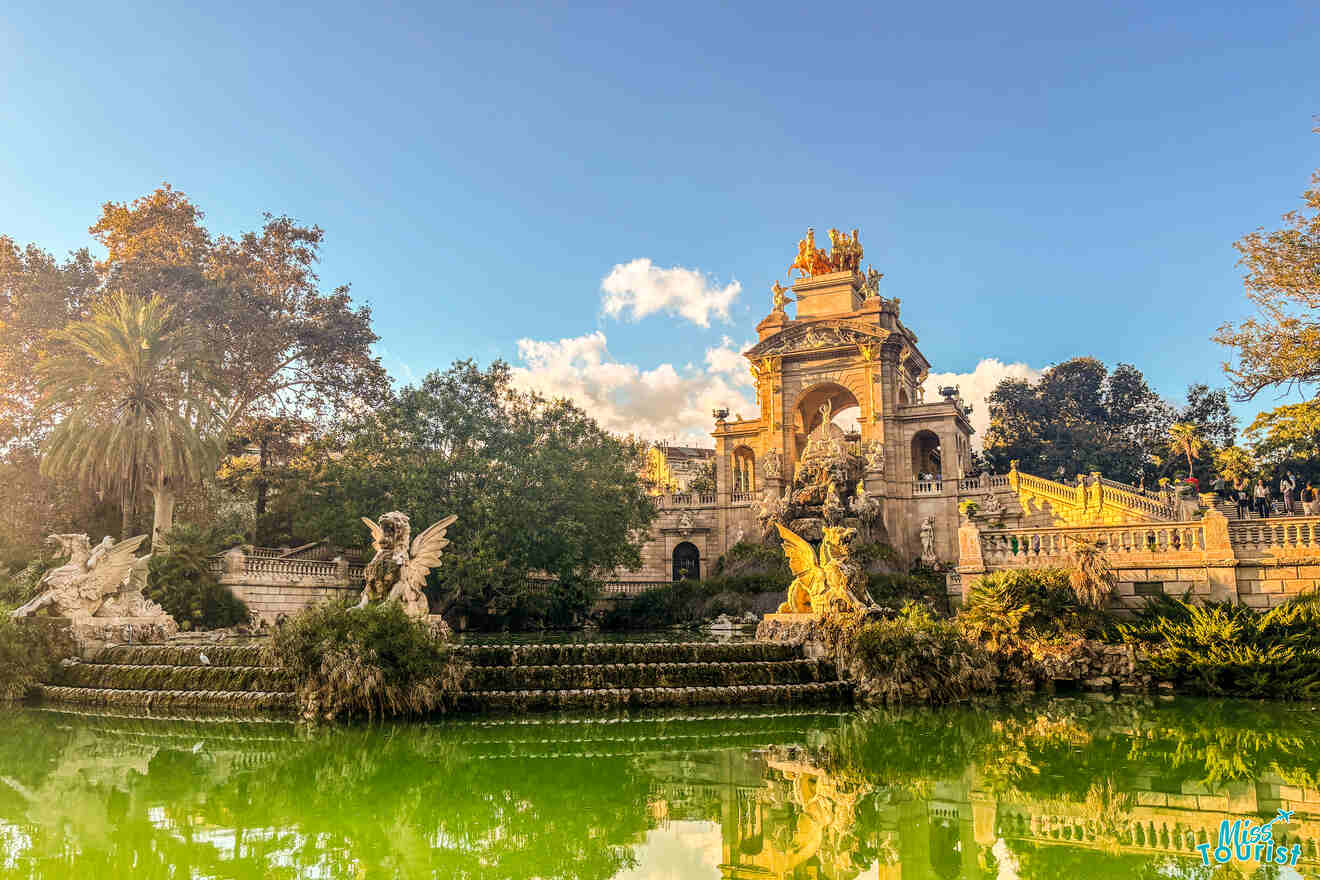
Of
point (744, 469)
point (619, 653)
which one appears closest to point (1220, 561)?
point (619, 653)

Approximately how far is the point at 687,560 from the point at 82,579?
27.5 m

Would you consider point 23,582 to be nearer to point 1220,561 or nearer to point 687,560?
point 687,560

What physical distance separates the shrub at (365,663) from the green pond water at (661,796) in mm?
684

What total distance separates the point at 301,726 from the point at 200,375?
1913 centimetres

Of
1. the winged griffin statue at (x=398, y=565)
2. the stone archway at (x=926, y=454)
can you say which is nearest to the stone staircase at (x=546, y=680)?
the winged griffin statue at (x=398, y=565)

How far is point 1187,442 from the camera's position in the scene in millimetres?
43219

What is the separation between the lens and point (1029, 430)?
50.4m

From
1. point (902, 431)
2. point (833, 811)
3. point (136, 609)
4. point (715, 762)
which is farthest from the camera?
point (902, 431)

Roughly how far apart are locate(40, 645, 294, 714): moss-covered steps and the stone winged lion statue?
2.05 metres

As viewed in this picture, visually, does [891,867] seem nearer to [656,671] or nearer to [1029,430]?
[656,671]

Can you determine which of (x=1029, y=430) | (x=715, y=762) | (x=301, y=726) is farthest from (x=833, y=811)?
(x=1029, y=430)

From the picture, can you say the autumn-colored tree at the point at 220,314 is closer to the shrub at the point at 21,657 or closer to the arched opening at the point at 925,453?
the shrub at the point at 21,657

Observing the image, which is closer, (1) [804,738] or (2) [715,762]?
(2) [715,762]

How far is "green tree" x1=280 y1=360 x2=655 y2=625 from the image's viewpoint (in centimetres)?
2530
